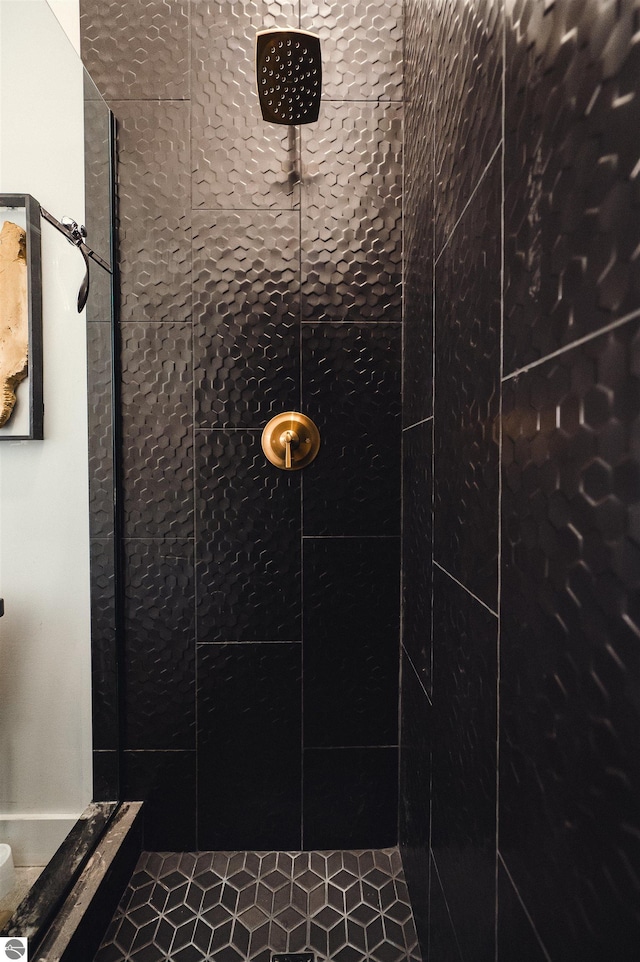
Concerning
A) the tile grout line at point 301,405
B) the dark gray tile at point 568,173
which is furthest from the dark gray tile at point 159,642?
the dark gray tile at point 568,173

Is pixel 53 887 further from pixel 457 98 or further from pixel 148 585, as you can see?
pixel 457 98

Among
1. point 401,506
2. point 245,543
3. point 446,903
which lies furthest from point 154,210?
point 446,903

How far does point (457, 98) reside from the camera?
823 millimetres

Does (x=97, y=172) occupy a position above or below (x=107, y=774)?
above

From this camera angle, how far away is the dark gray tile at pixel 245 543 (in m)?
1.34

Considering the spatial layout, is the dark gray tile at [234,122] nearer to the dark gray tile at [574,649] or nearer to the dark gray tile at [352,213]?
the dark gray tile at [352,213]

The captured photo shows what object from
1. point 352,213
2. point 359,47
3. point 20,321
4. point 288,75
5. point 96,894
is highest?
point 359,47

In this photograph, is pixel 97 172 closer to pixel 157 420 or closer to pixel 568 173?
pixel 157 420

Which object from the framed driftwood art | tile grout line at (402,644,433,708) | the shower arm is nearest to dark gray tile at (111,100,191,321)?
the shower arm

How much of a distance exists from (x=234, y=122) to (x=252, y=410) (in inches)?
28.5

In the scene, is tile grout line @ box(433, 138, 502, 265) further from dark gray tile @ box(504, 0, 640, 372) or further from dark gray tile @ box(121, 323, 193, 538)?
dark gray tile @ box(121, 323, 193, 538)

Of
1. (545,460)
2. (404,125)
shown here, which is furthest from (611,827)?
(404,125)

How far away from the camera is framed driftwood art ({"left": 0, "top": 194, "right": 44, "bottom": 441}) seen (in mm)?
1002

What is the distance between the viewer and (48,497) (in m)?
1.10
